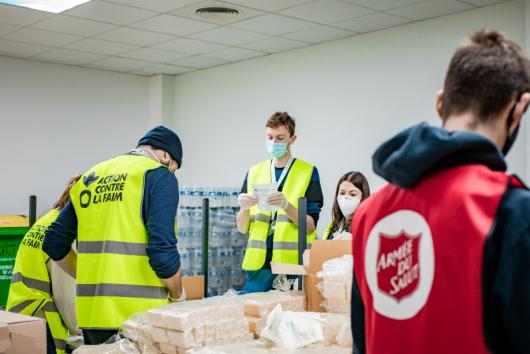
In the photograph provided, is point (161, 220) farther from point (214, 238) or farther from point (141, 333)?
point (214, 238)

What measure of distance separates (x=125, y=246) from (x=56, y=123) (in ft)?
17.9

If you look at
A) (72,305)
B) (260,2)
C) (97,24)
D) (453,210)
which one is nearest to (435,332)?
(453,210)

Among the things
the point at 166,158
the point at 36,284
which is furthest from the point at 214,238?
the point at 166,158

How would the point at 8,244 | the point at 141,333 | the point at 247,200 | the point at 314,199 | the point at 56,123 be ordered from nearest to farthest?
the point at 141,333
the point at 247,200
the point at 314,199
the point at 8,244
the point at 56,123

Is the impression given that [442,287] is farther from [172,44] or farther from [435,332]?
[172,44]

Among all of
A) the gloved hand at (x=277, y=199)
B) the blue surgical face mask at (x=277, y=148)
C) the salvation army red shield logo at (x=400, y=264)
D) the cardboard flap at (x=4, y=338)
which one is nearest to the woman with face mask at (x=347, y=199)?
the gloved hand at (x=277, y=199)

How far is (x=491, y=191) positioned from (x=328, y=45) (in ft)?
19.0

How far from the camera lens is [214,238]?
20.0 ft

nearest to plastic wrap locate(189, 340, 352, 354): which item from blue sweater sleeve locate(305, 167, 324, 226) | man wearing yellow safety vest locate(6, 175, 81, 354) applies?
man wearing yellow safety vest locate(6, 175, 81, 354)

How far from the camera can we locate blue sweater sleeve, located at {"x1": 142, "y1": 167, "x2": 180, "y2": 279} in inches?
112

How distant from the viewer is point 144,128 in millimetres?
8797

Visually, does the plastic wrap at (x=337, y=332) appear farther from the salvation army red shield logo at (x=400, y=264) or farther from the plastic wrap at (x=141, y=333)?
the salvation army red shield logo at (x=400, y=264)

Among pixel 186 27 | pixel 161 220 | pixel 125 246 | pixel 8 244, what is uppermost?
pixel 186 27

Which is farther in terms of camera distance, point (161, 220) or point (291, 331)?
point (161, 220)
